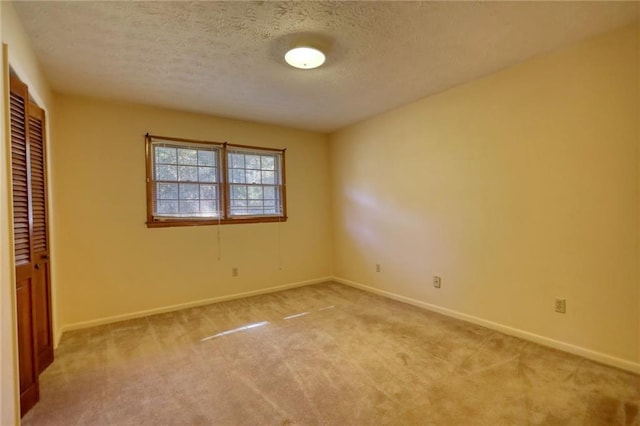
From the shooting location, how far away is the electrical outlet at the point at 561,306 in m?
2.59

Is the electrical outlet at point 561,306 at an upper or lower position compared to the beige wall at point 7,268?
lower

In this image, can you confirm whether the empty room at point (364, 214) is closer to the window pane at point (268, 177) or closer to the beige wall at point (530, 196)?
the beige wall at point (530, 196)

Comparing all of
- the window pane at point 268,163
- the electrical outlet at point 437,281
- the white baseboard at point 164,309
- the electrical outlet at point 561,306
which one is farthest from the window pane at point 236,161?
the electrical outlet at point 561,306

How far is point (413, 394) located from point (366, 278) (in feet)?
8.59

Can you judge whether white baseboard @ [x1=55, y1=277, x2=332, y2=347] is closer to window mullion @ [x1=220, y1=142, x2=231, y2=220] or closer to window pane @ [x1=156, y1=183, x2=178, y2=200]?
window mullion @ [x1=220, y1=142, x2=231, y2=220]

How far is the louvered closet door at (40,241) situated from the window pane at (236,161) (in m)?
2.06

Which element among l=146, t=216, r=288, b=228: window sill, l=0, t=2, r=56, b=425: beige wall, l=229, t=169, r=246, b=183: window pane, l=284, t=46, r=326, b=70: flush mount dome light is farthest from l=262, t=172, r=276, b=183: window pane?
l=0, t=2, r=56, b=425: beige wall

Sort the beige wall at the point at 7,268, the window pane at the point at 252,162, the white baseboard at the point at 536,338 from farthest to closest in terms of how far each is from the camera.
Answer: the window pane at the point at 252,162 < the white baseboard at the point at 536,338 < the beige wall at the point at 7,268

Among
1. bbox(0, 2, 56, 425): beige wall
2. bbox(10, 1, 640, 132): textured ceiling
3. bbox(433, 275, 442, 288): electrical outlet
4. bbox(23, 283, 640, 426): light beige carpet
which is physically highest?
bbox(10, 1, 640, 132): textured ceiling

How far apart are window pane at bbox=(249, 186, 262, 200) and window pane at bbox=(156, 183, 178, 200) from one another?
1.03 m

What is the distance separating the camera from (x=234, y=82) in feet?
10.1

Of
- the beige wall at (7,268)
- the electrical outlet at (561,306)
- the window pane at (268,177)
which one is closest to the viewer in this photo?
the beige wall at (7,268)

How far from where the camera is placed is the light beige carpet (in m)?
1.84

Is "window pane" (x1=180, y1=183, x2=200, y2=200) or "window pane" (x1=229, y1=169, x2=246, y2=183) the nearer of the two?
"window pane" (x1=180, y1=183, x2=200, y2=200)
